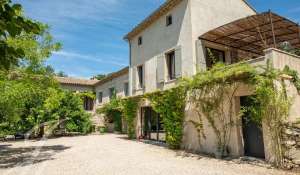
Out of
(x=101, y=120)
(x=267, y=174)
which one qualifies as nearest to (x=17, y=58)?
(x=267, y=174)

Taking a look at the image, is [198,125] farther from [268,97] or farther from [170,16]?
[170,16]

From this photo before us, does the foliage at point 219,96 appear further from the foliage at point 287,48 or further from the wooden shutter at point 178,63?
the foliage at point 287,48

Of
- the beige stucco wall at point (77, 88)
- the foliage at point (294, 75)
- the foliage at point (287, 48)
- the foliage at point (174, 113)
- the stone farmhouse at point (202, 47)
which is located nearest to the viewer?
the foliage at point (294, 75)

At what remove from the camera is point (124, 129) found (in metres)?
21.8

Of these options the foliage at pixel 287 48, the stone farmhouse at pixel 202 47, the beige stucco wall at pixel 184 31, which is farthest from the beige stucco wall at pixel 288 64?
the beige stucco wall at pixel 184 31

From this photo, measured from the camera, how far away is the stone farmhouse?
9.35 meters

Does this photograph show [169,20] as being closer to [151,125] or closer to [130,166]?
[151,125]

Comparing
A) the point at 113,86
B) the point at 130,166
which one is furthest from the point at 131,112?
the point at 130,166

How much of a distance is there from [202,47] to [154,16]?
4.24 meters

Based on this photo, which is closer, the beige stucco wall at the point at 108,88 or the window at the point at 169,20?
the window at the point at 169,20

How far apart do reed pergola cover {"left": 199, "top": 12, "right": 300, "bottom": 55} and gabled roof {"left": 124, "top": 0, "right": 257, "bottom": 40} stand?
9.23ft

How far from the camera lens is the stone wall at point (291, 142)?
7763 millimetres

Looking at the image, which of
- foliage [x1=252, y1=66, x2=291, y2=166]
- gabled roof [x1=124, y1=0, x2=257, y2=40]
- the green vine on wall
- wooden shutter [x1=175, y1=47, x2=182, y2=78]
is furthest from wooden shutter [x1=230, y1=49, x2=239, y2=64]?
the green vine on wall

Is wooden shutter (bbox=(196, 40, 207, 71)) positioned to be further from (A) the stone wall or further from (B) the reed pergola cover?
(A) the stone wall
